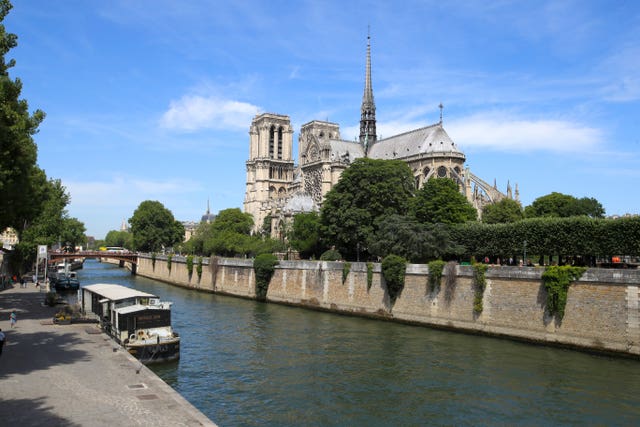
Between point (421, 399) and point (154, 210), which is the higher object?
point (154, 210)

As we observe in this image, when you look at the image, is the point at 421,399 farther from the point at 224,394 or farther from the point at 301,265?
the point at 301,265

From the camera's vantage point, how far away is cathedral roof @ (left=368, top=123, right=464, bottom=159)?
82.9 meters

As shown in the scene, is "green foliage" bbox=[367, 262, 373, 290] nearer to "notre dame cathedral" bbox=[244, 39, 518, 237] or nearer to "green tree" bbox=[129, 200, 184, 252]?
"notre dame cathedral" bbox=[244, 39, 518, 237]

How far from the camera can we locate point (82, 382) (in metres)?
16.7

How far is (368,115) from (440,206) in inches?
2027

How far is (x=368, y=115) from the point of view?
332 ft

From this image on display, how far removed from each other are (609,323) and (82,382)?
21835 mm

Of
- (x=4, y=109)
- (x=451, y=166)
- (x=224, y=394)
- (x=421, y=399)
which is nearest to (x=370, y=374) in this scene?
(x=421, y=399)

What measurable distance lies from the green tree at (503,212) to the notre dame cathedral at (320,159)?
4.89 meters

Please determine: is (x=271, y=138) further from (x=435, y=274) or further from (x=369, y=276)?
(x=435, y=274)

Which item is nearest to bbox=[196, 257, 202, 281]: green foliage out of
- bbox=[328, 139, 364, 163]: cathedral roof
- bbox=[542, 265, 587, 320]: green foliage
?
bbox=[328, 139, 364, 163]: cathedral roof

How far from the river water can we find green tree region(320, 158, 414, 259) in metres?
17.7

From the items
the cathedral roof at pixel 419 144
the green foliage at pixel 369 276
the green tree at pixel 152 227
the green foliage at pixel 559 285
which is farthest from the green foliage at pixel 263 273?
the green tree at pixel 152 227

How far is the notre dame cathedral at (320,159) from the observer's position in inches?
3177
